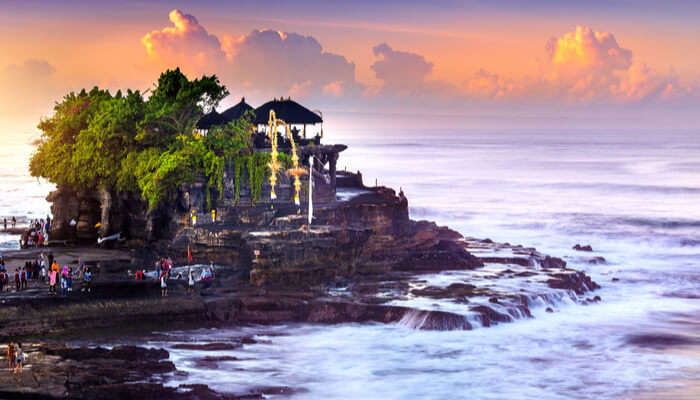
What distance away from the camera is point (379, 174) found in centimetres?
15388

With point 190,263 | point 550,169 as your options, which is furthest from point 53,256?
point 550,169

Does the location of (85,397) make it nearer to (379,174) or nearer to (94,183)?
(94,183)

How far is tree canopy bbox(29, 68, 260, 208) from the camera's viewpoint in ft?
176

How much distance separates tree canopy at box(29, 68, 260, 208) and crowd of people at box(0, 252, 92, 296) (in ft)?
33.7

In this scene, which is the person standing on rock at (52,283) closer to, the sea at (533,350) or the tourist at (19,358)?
A: the sea at (533,350)

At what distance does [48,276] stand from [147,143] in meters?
16.1

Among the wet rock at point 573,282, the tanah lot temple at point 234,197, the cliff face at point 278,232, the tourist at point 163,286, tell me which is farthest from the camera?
the tanah lot temple at point 234,197

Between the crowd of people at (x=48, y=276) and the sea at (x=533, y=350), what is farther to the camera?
the crowd of people at (x=48, y=276)

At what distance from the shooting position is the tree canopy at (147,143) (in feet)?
176

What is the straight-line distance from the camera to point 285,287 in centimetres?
4481

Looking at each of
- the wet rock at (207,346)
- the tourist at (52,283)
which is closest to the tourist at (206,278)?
the wet rock at (207,346)

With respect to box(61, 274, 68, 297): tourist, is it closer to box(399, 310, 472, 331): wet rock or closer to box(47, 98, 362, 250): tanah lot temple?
box(47, 98, 362, 250): tanah lot temple

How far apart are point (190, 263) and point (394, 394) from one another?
1851cm

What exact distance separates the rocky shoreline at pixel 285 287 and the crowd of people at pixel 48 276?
0.57m
